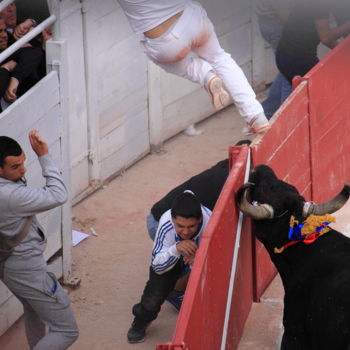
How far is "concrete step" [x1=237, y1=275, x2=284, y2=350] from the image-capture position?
6.45m

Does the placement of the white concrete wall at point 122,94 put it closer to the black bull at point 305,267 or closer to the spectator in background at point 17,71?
the spectator in background at point 17,71

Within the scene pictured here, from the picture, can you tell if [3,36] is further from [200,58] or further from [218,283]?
[218,283]

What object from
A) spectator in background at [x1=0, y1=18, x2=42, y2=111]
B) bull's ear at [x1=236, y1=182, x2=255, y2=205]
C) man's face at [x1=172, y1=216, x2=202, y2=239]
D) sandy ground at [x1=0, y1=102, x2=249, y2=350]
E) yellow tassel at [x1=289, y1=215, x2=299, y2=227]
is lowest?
sandy ground at [x1=0, y1=102, x2=249, y2=350]

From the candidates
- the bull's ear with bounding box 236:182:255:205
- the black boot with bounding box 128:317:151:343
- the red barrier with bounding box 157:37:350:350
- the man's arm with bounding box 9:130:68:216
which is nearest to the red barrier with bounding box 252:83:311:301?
the red barrier with bounding box 157:37:350:350

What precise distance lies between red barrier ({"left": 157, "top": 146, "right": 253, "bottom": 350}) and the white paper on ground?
247cm

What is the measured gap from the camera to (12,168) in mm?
6168

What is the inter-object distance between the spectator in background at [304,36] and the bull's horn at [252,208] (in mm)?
3450

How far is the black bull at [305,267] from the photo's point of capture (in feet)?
18.5

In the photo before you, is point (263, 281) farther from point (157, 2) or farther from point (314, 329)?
point (157, 2)

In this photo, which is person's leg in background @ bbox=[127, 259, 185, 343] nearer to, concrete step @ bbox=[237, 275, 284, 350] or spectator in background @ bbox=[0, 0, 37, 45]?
concrete step @ bbox=[237, 275, 284, 350]

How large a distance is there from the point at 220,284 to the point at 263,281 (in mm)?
1184

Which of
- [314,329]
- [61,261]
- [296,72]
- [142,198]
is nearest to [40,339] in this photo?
[61,261]

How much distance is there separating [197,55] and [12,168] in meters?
1.77

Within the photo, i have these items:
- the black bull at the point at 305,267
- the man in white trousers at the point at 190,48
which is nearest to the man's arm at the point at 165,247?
the black bull at the point at 305,267
